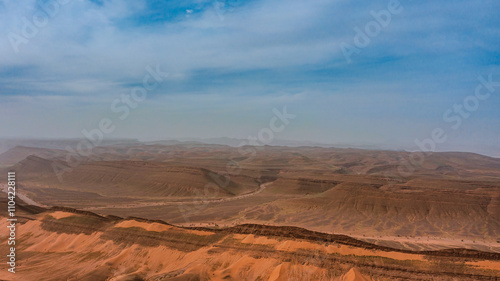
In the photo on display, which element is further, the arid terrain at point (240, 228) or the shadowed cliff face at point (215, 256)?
the arid terrain at point (240, 228)

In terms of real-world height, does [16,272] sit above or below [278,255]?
below

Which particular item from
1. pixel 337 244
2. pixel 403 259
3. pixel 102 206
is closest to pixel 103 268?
pixel 337 244

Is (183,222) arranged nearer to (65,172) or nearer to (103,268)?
(103,268)

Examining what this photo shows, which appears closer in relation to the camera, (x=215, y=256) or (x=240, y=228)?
(x=215, y=256)

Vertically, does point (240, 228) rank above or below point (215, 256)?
above
